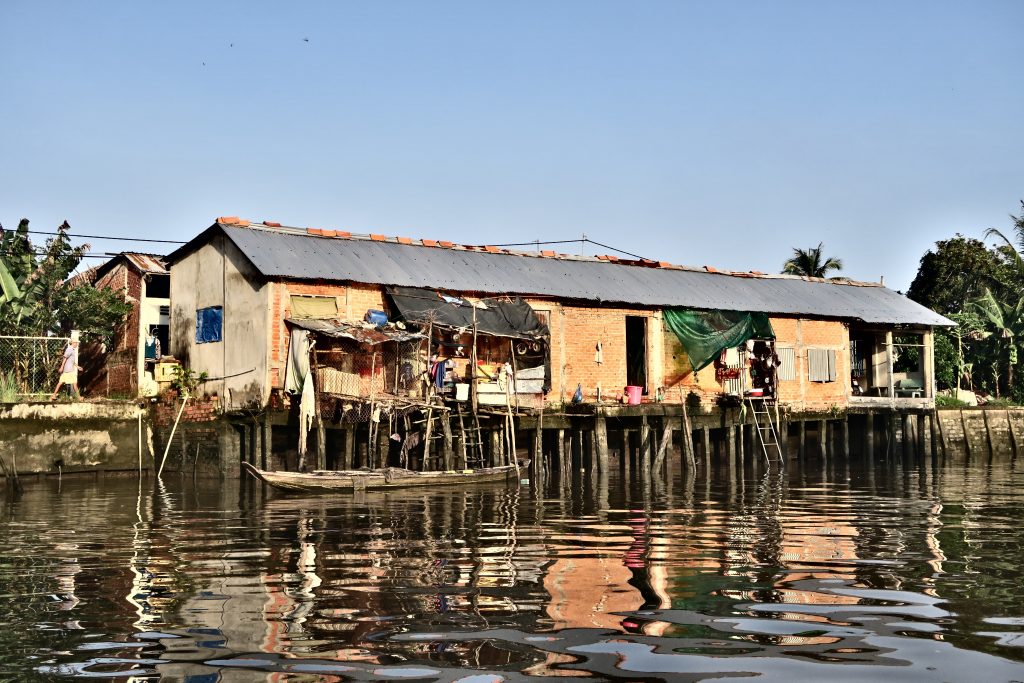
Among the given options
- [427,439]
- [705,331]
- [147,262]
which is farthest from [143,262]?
[705,331]

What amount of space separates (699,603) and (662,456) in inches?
947

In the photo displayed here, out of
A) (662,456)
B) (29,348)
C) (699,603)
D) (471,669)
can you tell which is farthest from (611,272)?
(471,669)

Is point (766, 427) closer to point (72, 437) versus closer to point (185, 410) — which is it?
point (185, 410)

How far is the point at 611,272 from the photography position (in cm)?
3506

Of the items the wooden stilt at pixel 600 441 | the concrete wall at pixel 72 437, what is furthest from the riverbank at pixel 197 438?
the wooden stilt at pixel 600 441

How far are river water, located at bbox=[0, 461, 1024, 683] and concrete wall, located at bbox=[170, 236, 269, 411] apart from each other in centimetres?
929

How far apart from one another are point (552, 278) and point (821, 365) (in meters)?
10.3

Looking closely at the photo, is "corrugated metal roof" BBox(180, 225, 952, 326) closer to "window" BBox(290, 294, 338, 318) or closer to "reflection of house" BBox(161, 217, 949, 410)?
"reflection of house" BBox(161, 217, 949, 410)

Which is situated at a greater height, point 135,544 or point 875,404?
point 875,404

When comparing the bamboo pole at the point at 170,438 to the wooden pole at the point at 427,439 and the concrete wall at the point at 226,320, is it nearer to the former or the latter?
the concrete wall at the point at 226,320

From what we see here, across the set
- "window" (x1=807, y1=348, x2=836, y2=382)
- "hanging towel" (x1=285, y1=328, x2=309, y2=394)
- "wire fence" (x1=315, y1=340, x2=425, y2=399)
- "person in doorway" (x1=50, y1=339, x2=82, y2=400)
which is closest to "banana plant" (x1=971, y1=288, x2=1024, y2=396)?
"window" (x1=807, y1=348, x2=836, y2=382)

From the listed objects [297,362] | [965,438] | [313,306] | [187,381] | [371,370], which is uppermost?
[313,306]

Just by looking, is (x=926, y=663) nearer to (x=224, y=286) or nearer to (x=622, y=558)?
(x=622, y=558)

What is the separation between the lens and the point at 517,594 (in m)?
9.58
